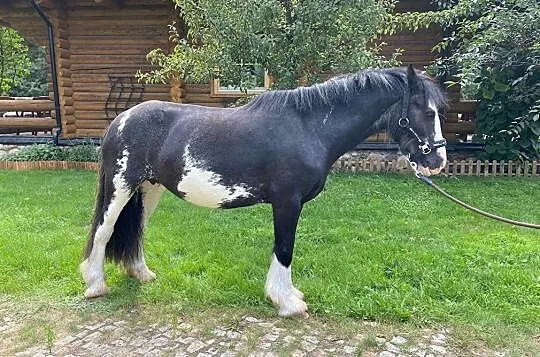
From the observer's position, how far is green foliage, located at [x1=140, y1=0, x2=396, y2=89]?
5.83m

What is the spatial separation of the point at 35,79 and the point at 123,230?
26.5m

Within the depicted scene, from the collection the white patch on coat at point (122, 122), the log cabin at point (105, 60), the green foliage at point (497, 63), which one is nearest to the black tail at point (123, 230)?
the white patch on coat at point (122, 122)

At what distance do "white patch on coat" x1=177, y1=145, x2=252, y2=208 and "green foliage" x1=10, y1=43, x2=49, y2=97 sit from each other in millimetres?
24095

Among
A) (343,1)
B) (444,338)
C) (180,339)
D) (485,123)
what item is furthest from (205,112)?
(485,123)

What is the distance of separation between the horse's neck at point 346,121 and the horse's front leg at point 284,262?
495 millimetres

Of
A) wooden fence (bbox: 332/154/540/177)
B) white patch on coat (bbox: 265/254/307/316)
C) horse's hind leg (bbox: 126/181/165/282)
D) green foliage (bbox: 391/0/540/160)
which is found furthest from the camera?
wooden fence (bbox: 332/154/540/177)

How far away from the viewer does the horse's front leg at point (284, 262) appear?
126 inches

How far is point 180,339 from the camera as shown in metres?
3.11

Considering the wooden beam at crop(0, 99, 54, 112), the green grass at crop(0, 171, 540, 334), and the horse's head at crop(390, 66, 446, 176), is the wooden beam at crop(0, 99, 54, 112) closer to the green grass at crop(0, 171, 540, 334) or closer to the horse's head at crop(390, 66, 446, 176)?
the green grass at crop(0, 171, 540, 334)

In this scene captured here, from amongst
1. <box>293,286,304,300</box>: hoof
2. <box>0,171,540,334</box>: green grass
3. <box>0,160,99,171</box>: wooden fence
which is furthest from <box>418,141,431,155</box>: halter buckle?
<box>0,160,99,171</box>: wooden fence

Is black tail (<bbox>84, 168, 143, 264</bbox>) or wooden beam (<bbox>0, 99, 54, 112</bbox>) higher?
wooden beam (<bbox>0, 99, 54, 112</bbox>)

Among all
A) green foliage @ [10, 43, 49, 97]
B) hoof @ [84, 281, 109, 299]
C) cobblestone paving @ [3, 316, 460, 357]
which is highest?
green foliage @ [10, 43, 49, 97]

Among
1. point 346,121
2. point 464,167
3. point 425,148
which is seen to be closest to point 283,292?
point 346,121

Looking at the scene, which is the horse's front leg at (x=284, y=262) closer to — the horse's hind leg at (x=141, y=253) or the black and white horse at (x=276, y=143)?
the black and white horse at (x=276, y=143)
